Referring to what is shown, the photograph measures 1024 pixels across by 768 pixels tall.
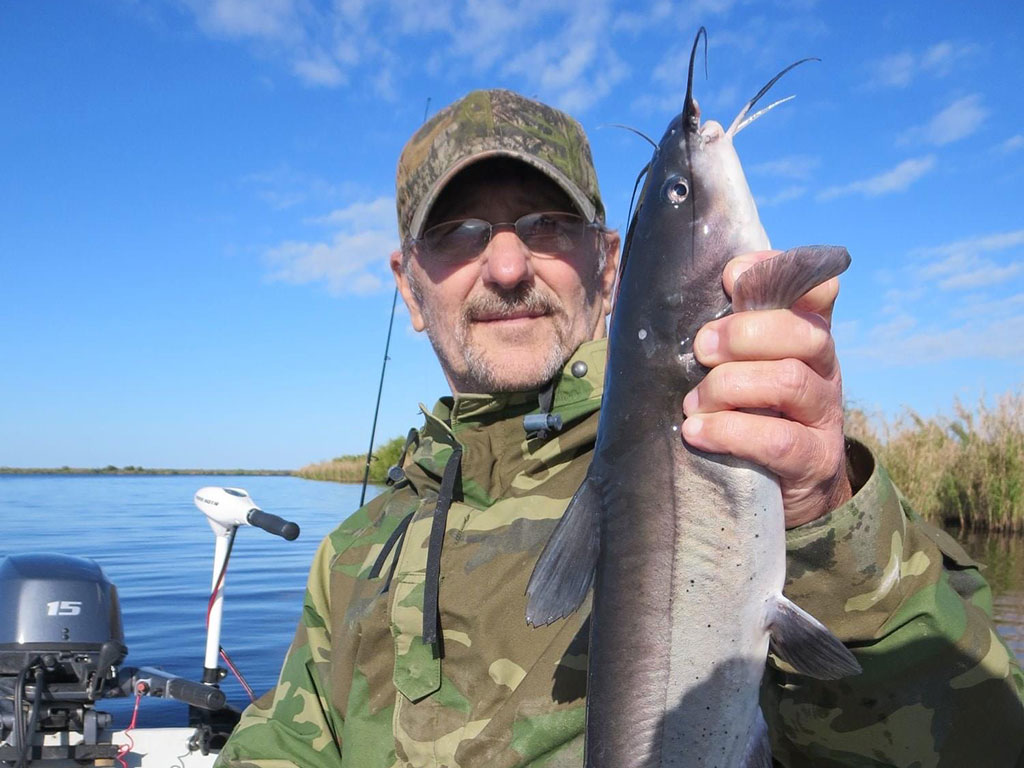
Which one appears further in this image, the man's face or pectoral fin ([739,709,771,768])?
the man's face

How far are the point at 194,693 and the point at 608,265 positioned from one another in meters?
3.25

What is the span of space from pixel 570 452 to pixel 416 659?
85 centimetres

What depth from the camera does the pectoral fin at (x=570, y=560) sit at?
184 centimetres

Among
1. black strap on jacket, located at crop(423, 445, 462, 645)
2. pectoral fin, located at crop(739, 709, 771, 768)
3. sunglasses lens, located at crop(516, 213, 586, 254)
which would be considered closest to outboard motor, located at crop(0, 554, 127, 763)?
black strap on jacket, located at crop(423, 445, 462, 645)

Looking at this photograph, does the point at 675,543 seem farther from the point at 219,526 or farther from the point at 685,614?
the point at 219,526

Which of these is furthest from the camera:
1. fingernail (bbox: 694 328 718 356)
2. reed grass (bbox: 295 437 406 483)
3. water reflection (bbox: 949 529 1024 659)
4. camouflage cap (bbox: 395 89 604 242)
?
reed grass (bbox: 295 437 406 483)

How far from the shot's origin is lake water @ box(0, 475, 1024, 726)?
9141mm

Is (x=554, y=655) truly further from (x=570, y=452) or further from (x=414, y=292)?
(x=414, y=292)

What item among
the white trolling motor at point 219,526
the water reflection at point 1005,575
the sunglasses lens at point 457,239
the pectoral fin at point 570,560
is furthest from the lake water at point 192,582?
the pectoral fin at point 570,560

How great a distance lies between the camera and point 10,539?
20.3 meters

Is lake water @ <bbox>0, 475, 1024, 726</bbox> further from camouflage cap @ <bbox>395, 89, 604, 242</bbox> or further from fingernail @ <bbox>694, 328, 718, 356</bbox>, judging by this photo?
fingernail @ <bbox>694, 328, 718, 356</bbox>

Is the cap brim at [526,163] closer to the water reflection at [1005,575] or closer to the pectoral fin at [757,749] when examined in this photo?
the pectoral fin at [757,749]

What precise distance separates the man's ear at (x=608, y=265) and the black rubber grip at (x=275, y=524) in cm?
215

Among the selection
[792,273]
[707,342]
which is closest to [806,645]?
[707,342]
